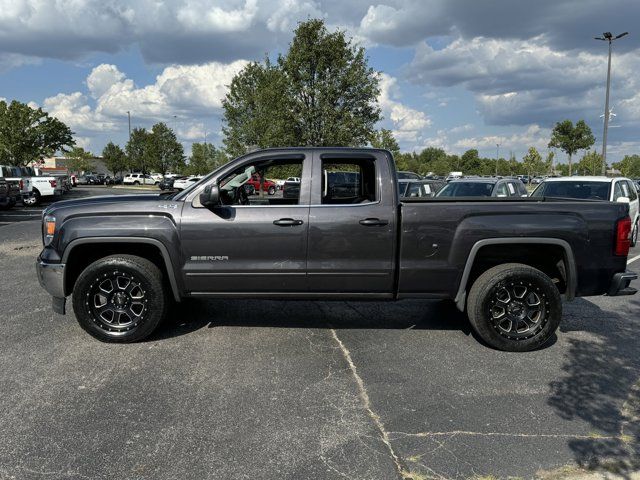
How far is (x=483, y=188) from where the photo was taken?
12.8 m

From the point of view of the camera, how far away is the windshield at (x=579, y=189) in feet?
36.5

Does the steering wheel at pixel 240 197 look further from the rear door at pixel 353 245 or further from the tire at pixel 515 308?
the tire at pixel 515 308

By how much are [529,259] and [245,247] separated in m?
2.87

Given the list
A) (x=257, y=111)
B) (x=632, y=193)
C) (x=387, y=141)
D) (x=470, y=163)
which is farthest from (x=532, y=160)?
(x=632, y=193)

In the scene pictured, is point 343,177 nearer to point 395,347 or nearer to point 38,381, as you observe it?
point 395,347

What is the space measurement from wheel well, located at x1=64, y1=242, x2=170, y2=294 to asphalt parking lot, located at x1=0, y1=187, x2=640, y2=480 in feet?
2.10

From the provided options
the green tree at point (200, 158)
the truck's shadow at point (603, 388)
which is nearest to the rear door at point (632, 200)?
the truck's shadow at point (603, 388)

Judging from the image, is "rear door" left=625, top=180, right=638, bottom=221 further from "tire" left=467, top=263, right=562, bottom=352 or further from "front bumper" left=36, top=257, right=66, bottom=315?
"front bumper" left=36, top=257, right=66, bottom=315

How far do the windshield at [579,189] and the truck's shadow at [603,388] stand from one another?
5.64 m

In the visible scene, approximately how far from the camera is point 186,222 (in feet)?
15.7

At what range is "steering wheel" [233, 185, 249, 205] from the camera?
5355 mm

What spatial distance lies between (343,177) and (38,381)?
11.8 ft

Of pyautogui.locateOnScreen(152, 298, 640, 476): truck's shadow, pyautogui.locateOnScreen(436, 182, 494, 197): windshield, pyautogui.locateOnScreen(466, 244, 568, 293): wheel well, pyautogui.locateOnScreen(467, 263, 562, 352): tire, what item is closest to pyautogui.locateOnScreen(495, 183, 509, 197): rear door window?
pyautogui.locateOnScreen(436, 182, 494, 197): windshield

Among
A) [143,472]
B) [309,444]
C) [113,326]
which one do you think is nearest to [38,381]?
[113,326]
